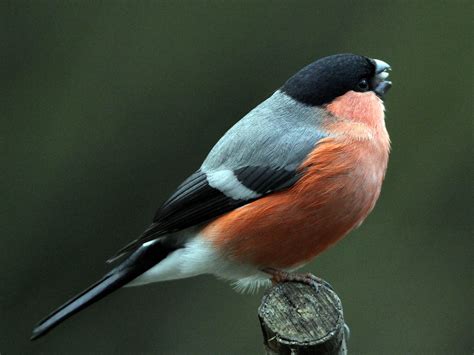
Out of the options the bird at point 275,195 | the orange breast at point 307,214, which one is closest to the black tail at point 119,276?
the bird at point 275,195

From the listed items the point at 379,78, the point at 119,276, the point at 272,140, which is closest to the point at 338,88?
the point at 379,78

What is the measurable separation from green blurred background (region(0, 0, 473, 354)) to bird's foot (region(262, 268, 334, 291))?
2.06m

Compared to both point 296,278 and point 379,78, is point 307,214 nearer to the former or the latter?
point 296,278

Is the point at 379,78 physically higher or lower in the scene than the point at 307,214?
higher

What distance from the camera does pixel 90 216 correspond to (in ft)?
21.6

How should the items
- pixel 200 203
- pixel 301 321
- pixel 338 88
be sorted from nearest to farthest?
pixel 301 321, pixel 200 203, pixel 338 88

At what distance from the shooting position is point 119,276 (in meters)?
4.49

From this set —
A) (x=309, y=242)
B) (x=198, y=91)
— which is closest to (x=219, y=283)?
(x=198, y=91)

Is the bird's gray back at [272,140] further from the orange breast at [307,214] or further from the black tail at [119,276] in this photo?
the black tail at [119,276]

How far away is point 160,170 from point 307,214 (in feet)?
8.31

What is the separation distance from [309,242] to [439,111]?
2717mm

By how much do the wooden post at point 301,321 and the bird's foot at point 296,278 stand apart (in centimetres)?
18

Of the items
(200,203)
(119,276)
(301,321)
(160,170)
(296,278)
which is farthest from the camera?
(160,170)

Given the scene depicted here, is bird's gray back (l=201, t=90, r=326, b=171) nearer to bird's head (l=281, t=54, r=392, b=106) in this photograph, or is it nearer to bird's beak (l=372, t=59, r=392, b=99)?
bird's head (l=281, t=54, r=392, b=106)
